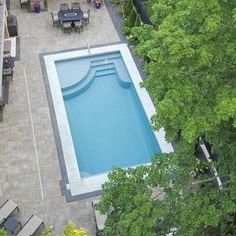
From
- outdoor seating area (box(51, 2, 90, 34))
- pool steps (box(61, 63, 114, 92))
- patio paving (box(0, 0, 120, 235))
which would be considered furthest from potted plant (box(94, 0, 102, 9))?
pool steps (box(61, 63, 114, 92))

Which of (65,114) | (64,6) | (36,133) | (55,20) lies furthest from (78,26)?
(36,133)

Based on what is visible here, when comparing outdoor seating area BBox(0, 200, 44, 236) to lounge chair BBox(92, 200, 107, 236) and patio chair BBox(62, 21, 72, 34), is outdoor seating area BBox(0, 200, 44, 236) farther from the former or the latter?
patio chair BBox(62, 21, 72, 34)

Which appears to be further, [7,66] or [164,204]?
[7,66]

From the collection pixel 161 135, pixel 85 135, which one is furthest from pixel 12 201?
pixel 161 135

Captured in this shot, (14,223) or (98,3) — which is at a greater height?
(98,3)

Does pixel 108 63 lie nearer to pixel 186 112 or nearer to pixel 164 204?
pixel 164 204

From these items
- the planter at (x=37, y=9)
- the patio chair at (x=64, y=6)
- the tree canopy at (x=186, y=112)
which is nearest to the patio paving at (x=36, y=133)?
the planter at (x=37, y=9)

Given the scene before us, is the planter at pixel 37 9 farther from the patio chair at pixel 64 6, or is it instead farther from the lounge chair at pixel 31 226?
the lounge chair at pixel 31 226
